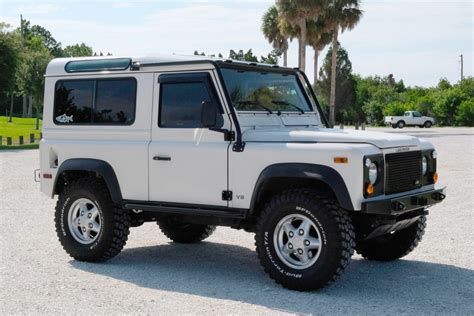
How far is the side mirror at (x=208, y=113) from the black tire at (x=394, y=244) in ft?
8.22

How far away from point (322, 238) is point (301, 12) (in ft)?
137

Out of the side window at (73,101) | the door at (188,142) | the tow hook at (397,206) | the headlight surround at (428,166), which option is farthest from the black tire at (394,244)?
the side window at (73,101)

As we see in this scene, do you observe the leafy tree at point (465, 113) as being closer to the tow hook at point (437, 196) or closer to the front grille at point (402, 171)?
the tow hook at point (437, 196)

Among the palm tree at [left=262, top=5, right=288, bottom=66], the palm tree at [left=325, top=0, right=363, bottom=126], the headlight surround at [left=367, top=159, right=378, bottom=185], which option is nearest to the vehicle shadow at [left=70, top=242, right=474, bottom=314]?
the headlight surround at [left=367, top=159, right=378, bottom=185]

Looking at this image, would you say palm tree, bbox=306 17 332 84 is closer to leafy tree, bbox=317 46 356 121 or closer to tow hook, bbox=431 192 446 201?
leafy tree, bbox=317 46 356 121

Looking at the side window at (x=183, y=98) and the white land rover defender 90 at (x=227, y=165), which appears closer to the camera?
the white land rover defender 90 at (x=227, y=165)

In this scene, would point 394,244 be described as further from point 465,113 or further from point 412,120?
point 465,113

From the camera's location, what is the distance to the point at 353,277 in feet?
23.9

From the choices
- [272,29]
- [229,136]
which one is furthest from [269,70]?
[272,29]

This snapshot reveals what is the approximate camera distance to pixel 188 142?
287 inches

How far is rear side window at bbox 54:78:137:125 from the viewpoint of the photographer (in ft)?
25.7

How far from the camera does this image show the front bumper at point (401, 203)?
622 cm

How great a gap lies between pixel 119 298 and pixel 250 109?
2413 millimetres

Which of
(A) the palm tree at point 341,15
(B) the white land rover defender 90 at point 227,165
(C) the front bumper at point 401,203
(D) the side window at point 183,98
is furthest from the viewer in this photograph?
(A) the palm tree at point 341,15
